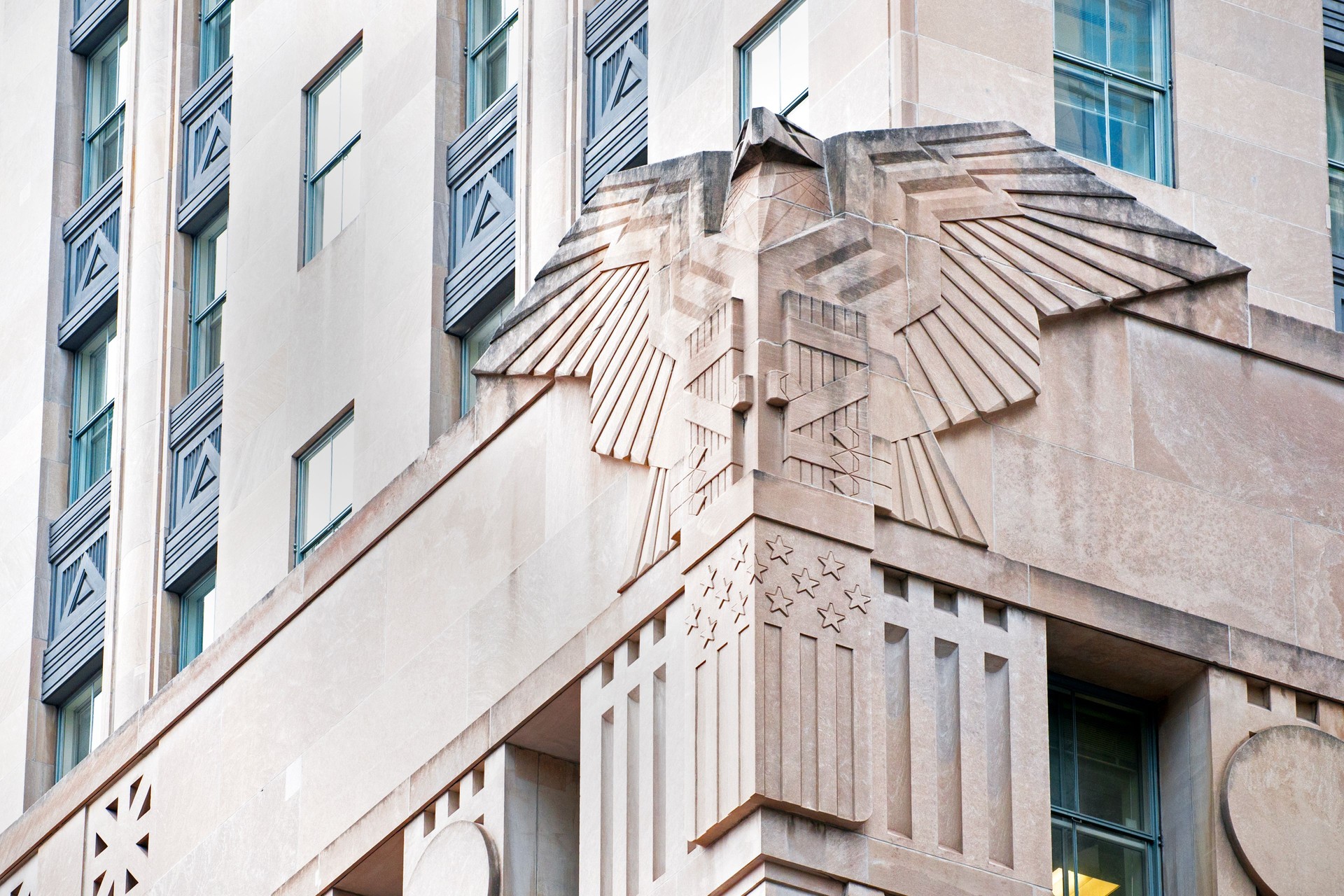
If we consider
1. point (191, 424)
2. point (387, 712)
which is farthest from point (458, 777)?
point (191, 424)

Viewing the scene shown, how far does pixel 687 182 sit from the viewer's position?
26453 mm

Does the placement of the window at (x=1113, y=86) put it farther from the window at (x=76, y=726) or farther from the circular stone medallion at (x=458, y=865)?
the window at (x=76, y=726)

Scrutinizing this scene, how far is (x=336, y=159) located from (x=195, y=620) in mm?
5920

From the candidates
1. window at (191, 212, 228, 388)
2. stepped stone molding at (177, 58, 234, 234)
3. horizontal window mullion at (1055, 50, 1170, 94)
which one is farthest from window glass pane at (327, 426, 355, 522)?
horizontal window mullion at (1055, 50, 1170, 94)

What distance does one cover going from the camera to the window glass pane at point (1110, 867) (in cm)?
2538

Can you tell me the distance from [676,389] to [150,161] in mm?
18528

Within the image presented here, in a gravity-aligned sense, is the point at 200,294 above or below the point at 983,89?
above

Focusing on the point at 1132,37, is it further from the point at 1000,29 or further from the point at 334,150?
the point at 334,150

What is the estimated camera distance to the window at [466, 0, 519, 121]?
35.4 metres

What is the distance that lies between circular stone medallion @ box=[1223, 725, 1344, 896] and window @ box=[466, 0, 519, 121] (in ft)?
43.5

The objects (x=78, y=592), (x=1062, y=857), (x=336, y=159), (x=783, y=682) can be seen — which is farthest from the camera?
(x=78, y=592)

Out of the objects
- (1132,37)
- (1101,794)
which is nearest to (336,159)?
(1132,37)

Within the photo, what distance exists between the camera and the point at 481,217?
113 feet

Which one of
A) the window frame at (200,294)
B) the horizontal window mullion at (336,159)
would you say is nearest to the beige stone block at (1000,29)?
the horizontal window mullion at (336,159)
